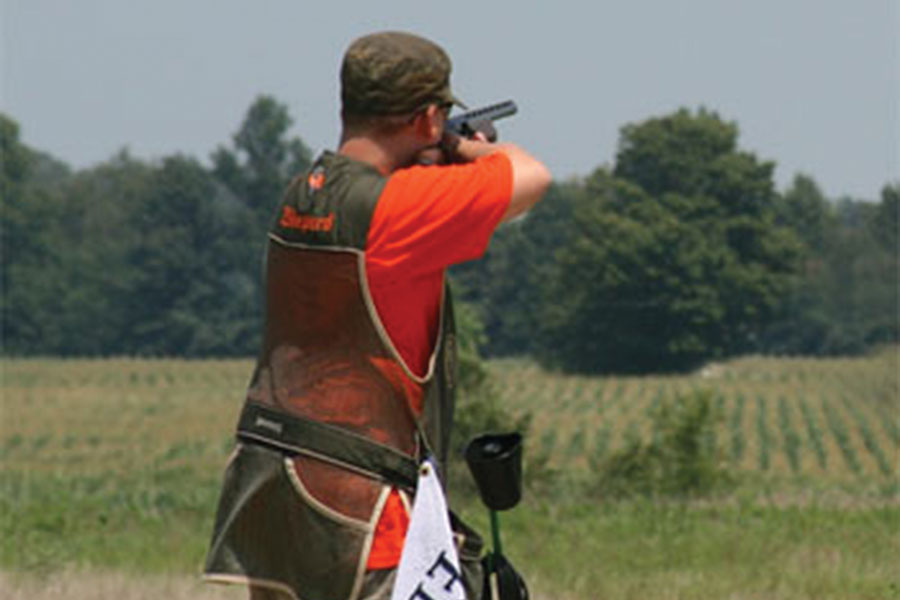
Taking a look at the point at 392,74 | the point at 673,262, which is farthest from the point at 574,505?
the point at 673,262

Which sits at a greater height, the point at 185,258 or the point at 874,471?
the point at 185,258

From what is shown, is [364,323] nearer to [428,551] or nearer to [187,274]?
[428,551]

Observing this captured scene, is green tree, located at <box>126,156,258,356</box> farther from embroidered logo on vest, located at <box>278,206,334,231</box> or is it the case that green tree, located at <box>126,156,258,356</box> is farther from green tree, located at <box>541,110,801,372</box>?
embroidered logo on vest, located at <box>278,206,334,231</box>

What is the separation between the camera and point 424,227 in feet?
11.6

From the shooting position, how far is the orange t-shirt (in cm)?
353

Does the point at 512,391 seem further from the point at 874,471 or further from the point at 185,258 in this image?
the point at 185,258

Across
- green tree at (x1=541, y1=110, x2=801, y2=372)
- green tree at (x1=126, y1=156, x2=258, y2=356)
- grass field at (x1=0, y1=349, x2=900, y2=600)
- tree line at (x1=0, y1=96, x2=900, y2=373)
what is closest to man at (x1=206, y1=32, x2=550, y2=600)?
grass field at (x1=0, y1=349, x2=900, y2=600)

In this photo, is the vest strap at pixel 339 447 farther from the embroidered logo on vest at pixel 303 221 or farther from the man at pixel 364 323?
the embroidered logo on vest at pixel 303 221

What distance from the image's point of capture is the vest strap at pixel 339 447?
3643mm

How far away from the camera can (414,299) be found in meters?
3.63

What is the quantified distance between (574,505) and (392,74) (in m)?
14.3

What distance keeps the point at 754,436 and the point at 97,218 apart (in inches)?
3000

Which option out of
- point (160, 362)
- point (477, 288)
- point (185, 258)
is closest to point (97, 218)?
point (185, 258)

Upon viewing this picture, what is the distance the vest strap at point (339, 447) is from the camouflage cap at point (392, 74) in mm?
649
